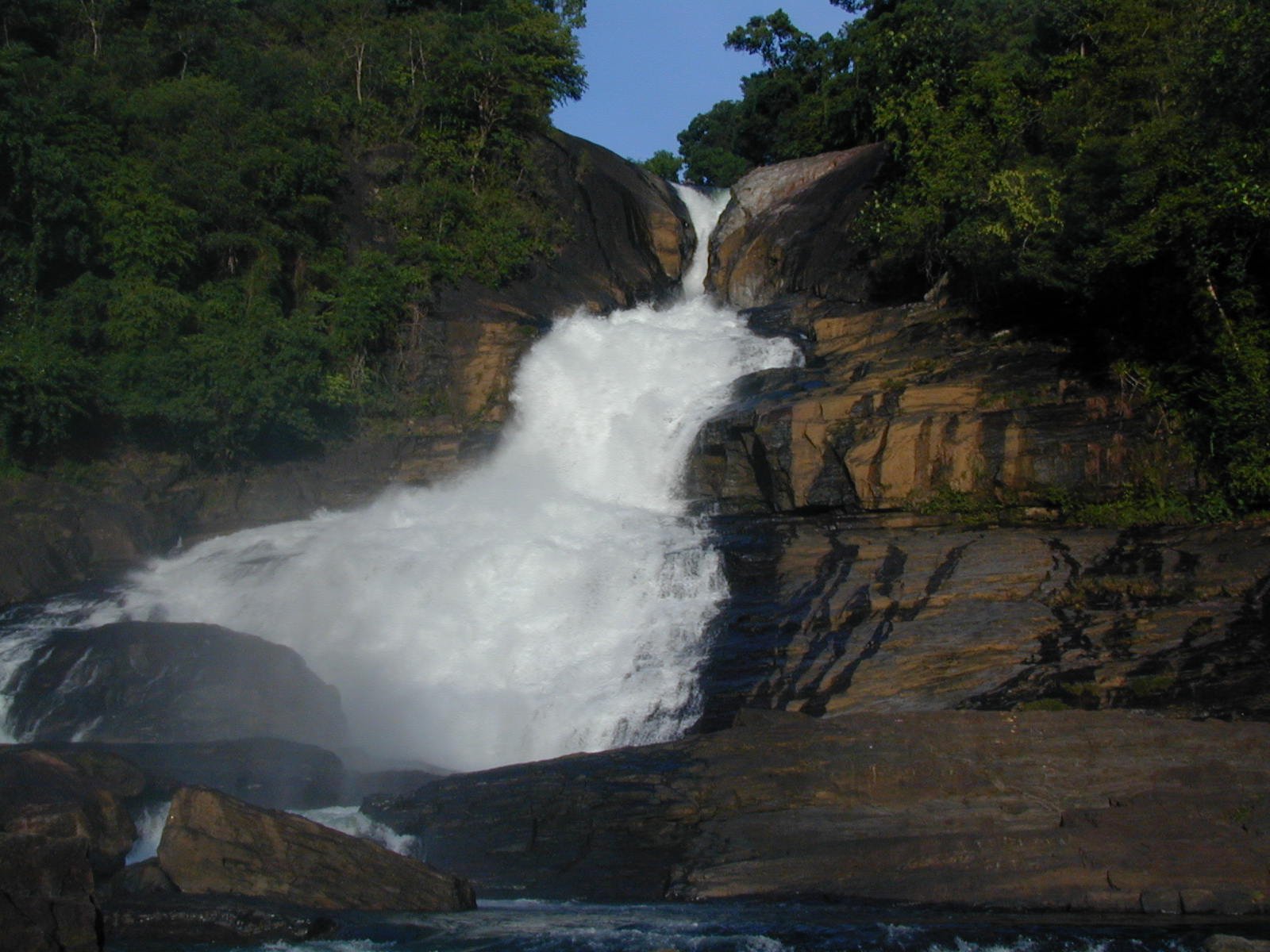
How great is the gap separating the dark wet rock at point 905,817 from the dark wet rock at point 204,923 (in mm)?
3389

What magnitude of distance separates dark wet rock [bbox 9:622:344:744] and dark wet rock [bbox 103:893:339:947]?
7982 mm

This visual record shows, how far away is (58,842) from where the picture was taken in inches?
356

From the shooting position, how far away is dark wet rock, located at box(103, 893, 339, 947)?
10938mm

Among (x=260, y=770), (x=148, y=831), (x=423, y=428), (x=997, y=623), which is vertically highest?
(x=423, y=428)

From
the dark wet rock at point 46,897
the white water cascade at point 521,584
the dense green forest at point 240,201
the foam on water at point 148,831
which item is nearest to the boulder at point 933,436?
the white water cascade at point 521,584

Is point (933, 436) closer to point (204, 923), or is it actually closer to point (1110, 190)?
point (1110, 190)

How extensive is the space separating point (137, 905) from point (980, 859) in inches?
354

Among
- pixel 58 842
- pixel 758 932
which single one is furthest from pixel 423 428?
pixel 58 842

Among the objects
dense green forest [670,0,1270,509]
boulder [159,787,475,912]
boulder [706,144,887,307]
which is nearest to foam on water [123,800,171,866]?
boulder [159,787,475,912]

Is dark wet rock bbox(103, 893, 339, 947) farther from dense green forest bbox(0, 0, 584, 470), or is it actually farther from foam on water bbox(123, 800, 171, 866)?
dense green forest bbox(0, 0, 584, 470)

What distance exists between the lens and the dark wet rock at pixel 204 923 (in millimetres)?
10938

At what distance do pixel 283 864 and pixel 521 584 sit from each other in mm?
11311

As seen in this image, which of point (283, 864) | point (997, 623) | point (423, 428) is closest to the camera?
point (283, 864)

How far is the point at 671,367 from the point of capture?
3067 cm
